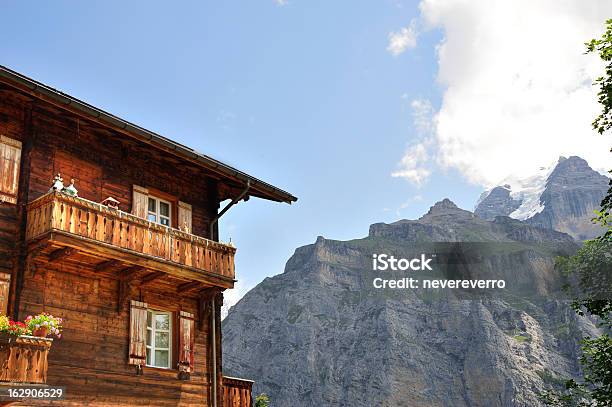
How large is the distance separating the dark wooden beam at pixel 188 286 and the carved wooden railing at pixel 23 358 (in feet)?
16.8

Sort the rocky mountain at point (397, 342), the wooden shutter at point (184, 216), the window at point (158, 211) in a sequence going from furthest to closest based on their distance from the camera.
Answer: the rocky mountain at point (397, 342)
the wooden shutter at point (184, 216)
the window at point (158, 211)

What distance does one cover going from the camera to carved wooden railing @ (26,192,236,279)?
14.9m

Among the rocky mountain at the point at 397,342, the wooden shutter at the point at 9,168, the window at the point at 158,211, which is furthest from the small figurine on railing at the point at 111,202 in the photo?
the rocky mountain at the point at 397,342

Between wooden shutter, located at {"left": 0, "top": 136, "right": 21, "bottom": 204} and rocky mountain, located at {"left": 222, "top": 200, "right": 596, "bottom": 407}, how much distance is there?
140 meters

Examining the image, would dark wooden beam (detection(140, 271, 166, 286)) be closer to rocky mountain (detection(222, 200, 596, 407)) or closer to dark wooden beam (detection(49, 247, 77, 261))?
dark wooden beam (detection(49, 247, 77, 261))

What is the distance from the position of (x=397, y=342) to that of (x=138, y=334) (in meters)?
147

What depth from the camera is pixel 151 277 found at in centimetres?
1747

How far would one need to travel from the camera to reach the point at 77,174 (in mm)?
17172

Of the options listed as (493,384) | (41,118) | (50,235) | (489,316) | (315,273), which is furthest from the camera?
(315,273)

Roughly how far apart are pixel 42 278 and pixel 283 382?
14467 centimetres

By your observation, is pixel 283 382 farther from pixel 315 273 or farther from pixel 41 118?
pixel 41 118

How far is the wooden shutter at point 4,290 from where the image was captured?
14547 millimetres

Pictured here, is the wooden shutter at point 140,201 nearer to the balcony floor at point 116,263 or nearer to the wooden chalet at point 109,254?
the wooden chalet at point 109,254

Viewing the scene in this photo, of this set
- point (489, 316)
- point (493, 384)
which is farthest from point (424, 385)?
point (489, 316)
